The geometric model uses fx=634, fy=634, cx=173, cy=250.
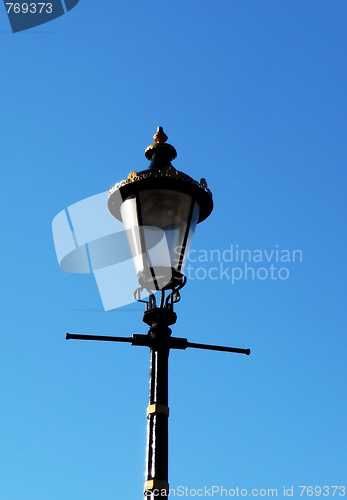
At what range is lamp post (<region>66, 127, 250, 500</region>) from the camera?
5.31 m

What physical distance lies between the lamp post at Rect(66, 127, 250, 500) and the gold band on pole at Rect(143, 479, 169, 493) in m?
0.53

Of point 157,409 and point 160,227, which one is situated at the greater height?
point 160,227

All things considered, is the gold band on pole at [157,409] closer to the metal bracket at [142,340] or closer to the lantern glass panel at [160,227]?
the metal bracket at [142,340]

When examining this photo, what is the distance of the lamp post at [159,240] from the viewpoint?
5.31m

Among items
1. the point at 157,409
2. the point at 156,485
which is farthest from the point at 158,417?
the point at 156,485

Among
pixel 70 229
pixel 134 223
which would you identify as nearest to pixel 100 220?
pixel 70 229

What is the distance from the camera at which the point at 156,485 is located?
180 inches

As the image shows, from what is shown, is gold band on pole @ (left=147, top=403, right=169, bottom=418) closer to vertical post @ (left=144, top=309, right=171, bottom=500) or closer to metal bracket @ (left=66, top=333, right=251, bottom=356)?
vertical post @ (left=144, top=309, right=171, bottom=500)

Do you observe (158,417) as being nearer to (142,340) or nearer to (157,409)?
(157,409)

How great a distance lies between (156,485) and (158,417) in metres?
0.54

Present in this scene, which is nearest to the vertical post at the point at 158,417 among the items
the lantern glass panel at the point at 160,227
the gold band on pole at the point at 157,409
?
the gold band on pole at the point at 157,409

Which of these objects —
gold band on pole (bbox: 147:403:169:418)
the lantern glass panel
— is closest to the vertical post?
gold band on pole (bbox: 147:403:169:418)

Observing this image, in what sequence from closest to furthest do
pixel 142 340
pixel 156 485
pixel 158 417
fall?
pixel 156 485
pixel 158 417
pixel 142 340

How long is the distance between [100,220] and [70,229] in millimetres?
311
